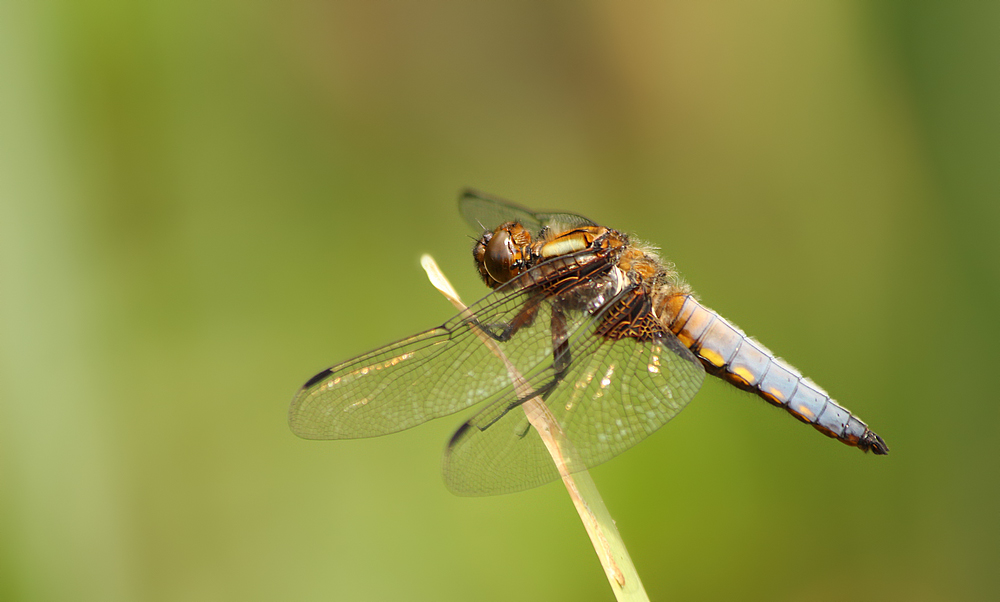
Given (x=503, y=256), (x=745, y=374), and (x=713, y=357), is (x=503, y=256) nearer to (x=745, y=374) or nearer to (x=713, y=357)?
(x=713, y=357)

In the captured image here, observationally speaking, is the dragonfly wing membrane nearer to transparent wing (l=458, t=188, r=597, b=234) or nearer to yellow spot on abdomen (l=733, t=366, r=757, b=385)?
transparent wing (l=458, t=188, r=597, b=234)

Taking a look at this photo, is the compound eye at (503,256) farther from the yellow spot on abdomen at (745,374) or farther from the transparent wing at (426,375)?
the yellow spot on abdomen at (745,374)

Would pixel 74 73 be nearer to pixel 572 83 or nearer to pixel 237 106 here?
pixel 237 106

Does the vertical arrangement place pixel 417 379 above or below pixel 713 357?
below

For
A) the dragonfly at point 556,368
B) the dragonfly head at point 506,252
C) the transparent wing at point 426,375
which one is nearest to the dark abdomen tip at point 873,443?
the dragonfly at point 556,368

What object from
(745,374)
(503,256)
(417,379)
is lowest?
(417,379)

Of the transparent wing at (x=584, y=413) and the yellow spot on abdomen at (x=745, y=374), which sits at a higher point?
the yellow spot on abdomen at (x=745, y=374)

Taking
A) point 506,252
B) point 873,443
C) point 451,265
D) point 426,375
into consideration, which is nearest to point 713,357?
point 873,443
